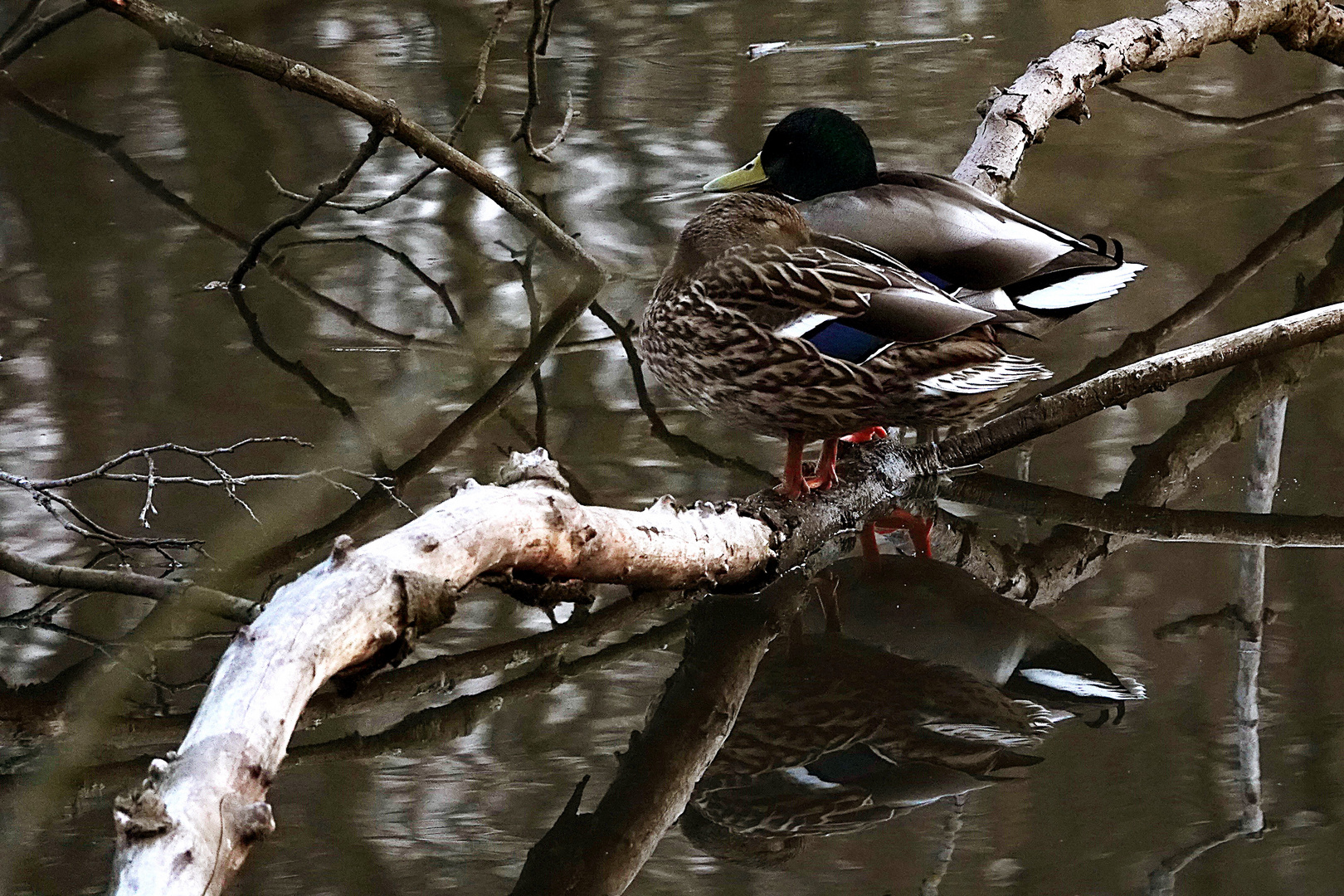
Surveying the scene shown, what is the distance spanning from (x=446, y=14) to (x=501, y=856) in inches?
247

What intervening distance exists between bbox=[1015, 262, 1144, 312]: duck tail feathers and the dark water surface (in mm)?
476

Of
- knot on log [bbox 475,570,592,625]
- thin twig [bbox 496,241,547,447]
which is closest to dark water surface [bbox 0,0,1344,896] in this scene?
thin twig [bbox 496,241,547,447]

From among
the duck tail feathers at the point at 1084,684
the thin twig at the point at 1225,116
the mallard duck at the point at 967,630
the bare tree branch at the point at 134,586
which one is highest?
the thin twig at the point at 1225,116

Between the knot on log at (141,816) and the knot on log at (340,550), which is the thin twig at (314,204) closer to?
the knot on log at (340,550)

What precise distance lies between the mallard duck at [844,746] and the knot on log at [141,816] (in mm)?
966

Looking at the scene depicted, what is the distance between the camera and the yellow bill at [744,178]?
4020 mm

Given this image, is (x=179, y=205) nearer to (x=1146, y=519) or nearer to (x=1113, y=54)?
(x=1113, y=54)

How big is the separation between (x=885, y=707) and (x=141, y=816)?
1.45 meters

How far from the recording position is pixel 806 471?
3.57m

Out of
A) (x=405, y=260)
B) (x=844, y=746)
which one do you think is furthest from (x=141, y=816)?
(x=405, y=260)

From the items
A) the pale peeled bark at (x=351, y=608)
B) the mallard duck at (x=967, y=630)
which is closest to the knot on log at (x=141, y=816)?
the pale peeled bark at (x=351, y=608)

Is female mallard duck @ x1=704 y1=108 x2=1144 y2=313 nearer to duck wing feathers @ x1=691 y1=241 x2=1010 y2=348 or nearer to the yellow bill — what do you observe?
duck wing feathers @ x1=691 y1=241 x2=1010 y2=348

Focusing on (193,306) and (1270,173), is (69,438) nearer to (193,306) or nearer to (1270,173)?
(193,306)

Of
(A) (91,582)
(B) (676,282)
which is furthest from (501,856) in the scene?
(B) (676,282)
